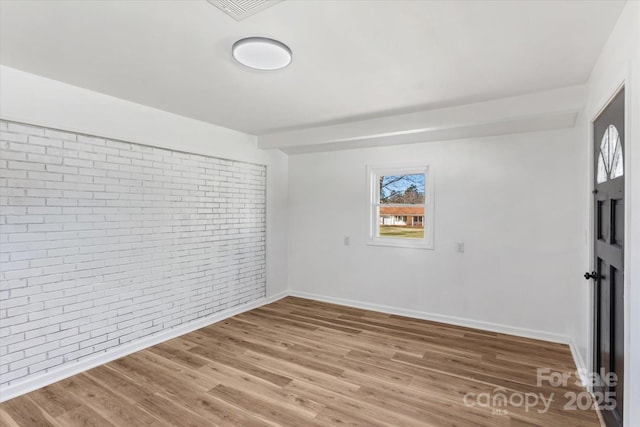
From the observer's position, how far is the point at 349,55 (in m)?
2.28

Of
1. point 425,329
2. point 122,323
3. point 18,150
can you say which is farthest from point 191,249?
point 425,329

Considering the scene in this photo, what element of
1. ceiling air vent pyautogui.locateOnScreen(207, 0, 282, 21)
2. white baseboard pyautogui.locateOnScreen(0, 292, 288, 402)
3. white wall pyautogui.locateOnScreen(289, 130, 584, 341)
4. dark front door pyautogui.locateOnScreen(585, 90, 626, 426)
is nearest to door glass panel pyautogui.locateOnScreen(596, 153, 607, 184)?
dark front door pyautogui.locateOnScreen(585, 90, 626, 426)

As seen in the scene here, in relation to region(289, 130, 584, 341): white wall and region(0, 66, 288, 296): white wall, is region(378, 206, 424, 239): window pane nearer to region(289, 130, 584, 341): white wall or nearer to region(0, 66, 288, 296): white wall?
region(289, 130, 584, 341): white wall

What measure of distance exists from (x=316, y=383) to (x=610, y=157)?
2.70m

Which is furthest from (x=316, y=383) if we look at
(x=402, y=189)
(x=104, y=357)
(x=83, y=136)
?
(x=83, y=136)

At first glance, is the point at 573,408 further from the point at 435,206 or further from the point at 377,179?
the point at 377,179

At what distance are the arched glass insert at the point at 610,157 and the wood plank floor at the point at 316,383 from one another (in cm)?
171

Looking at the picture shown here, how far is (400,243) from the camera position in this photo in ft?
14.9

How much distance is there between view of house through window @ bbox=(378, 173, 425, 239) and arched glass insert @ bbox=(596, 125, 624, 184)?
7.24 feet

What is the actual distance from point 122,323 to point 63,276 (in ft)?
2.50

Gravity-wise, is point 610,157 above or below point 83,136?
below

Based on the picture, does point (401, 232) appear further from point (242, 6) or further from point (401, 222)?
point (242, 6)

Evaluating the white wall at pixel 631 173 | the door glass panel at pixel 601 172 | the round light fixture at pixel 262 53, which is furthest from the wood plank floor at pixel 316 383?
the round light fixture at pixel 262 53

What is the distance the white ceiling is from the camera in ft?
5.82
